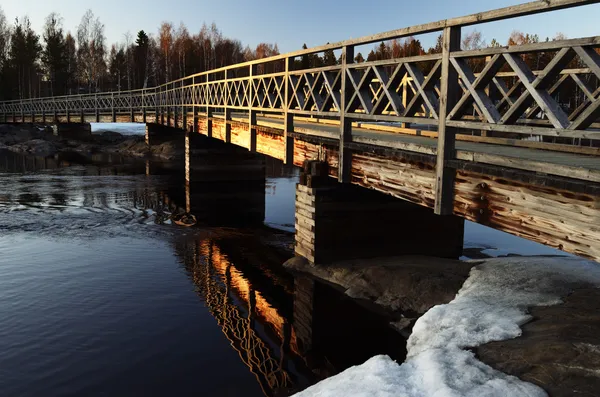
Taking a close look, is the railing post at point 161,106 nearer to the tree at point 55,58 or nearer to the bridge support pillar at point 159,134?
the bridge support pillar at point 159,134

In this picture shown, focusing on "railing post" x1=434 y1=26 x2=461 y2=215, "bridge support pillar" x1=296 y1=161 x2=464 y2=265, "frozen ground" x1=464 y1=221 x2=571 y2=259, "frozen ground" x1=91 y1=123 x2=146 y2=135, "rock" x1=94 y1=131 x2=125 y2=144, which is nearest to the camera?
"railing post" x1=434 y1=26 x2=461 y2=215

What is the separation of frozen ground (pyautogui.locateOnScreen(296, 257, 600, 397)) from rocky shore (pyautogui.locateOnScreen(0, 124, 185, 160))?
32.2 metres

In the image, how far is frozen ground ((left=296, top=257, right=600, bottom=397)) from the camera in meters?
5.68

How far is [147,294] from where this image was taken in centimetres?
1178

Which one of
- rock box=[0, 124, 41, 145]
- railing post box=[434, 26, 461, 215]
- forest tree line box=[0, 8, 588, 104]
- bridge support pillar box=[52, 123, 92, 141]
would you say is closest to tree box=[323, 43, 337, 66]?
forest tree line box=[0, 8, 588, 104]

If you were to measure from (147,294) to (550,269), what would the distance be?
803 centimetres

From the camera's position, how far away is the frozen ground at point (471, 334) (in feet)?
18.6

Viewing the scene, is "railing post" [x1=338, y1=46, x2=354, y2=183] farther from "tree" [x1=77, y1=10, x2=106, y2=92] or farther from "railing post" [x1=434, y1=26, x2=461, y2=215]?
"tree" [x1=77, y1=10, x2=106, y2=92]

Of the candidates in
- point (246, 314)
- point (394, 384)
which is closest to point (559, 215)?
point (394, 384)

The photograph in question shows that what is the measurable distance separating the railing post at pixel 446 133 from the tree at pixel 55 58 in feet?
252

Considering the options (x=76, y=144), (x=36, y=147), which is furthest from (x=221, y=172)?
(x=76, y=144)

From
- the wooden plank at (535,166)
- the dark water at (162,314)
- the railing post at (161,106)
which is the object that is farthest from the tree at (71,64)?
the wooden plank at (535,166)

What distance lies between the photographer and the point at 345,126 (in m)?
10.7

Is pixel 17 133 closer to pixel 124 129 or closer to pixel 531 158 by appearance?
pixel 124 129
